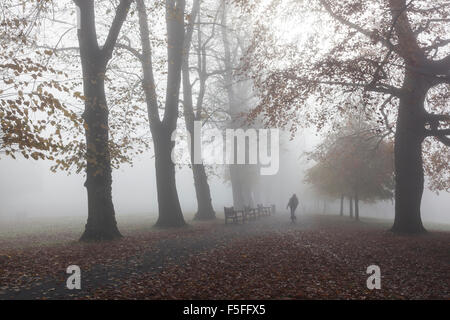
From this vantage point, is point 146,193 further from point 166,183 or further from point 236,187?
point 166,183

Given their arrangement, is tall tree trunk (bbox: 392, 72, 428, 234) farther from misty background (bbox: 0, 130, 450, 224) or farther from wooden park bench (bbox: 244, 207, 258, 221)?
misty background (bbox: 0, 130, 450, 224)

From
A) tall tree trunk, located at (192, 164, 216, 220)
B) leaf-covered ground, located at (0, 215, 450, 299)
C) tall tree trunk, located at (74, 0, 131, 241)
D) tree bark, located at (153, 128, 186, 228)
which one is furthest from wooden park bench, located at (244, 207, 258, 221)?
tall tree trunk, located at (74, 0, 131, 241)

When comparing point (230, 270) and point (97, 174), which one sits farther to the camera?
point (97, 174)

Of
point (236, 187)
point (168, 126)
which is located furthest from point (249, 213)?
point (168, 126)

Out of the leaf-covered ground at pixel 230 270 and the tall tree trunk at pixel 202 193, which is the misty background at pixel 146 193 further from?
the leaf-covered ground at pixel 230 270

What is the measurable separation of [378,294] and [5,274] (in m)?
7.60

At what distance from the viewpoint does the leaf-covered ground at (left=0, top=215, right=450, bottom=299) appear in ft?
19.6

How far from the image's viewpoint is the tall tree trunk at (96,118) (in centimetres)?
1103

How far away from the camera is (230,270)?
7.58 m

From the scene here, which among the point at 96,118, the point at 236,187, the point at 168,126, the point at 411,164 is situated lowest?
the point at 236,187

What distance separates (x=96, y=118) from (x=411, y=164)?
12.7 metres

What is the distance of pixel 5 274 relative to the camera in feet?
21.3
